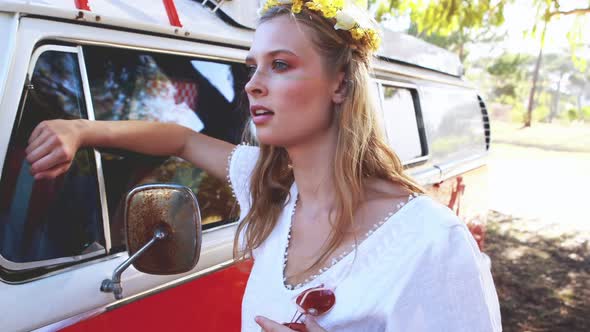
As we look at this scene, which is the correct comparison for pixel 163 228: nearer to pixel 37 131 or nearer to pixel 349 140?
pixel 37 131

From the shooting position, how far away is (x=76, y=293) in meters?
1.47

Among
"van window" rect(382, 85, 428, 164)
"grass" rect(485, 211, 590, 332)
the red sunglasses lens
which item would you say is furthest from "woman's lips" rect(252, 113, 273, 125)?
"grass" rect(485, 211, 590, 332)

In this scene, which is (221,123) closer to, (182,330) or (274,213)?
(274,213)

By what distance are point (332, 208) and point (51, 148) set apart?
77cm

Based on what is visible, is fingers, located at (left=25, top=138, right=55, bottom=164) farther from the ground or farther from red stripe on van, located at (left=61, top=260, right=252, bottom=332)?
the ground

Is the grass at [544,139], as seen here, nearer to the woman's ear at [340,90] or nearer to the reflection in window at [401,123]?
the reflection in window at [401,123]

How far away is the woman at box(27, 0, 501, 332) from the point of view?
1250mm

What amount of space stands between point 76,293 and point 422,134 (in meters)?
2.89

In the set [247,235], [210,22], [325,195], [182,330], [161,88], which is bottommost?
[182,330]

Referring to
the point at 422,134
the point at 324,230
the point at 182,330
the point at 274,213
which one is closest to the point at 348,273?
the point at 324,230

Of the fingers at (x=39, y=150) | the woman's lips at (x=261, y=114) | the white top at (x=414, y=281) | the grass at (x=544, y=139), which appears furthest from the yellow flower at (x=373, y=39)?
the grass at (x=544, y=139)

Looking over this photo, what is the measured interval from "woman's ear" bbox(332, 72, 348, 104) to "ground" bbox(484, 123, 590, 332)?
418 centimetres

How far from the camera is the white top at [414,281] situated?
48.7 inches

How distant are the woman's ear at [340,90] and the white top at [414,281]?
0.35 m
